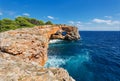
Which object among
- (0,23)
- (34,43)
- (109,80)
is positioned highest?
(0,23)

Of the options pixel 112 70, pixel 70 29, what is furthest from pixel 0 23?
pixel 112 70

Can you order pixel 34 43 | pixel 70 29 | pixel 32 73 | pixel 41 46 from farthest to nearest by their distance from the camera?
pixel 70 29 < pixel 41 46 < pixel 34 43 < pixel 32 73

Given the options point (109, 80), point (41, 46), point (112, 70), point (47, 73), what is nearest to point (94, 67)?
point (112, 70)

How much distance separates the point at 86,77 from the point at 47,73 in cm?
1878

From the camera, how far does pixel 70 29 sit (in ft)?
256

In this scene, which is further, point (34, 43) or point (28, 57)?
point (34, 43)

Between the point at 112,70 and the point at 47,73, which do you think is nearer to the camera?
the point at 47,73

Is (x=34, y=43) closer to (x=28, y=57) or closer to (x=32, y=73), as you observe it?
(x=28, y=57)

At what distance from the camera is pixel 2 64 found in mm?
9070

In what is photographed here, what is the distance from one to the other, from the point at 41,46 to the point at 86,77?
13133mm

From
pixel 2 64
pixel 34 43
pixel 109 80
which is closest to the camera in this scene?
pixel 2 64

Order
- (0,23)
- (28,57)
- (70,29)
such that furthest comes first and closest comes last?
(70,29) → (0,23) → (28,57)

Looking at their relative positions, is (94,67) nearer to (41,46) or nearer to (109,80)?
(109,80)

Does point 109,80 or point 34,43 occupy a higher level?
point 34,43
